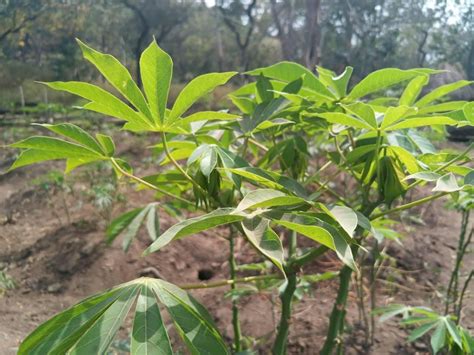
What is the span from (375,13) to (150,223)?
256 inches

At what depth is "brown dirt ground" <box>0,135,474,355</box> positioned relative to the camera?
1598mm

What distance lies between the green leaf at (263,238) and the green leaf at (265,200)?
15 millimetres

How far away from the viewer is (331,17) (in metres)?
6.59

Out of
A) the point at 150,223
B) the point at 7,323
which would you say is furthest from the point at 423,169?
the point at 7,323

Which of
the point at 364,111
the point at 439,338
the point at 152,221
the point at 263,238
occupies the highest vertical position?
the point at 364,111

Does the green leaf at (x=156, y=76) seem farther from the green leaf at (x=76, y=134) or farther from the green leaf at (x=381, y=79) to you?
the green leaf at (x=381, y=79)

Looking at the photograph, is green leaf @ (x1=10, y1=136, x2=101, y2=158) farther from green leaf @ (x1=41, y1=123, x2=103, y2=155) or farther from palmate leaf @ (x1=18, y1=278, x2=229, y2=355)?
palmate leaf @ (x1=18, y1=278, x2=229, y2=355)

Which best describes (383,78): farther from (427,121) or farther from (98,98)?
(98,98)

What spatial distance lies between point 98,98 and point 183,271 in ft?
6.10

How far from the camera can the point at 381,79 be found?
59cm

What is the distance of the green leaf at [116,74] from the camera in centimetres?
49

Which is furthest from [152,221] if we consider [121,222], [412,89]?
[412,89]

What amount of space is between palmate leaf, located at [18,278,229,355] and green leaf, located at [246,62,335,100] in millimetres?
301

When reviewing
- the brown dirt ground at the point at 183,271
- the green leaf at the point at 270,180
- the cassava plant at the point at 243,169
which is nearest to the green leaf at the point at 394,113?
the cassava plant at the point at 243,169
